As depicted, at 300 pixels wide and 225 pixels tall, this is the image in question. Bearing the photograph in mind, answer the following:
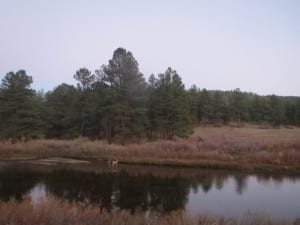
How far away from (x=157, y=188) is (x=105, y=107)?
79.9ft

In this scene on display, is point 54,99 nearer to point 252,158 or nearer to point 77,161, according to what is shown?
point 77,161

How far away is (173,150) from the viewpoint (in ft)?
130

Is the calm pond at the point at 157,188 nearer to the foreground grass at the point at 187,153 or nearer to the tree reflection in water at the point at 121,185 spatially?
the tree reflection in water at the point at 121,185

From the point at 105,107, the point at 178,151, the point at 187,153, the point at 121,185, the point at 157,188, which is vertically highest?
the point at 105,107

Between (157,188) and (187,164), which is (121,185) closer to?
(157,188)

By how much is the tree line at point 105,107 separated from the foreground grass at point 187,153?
688cm

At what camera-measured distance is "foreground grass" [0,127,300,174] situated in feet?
114

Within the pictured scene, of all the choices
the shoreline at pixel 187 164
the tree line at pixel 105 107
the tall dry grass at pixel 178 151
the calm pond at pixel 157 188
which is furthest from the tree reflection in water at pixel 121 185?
the tree line at pixel 105 107

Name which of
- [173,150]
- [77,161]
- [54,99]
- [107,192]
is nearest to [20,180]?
[107,192]

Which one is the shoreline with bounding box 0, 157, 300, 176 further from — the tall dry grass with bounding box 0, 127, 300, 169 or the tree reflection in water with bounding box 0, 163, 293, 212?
the tree reflection in water with bounding box 0, 163, 293, 212

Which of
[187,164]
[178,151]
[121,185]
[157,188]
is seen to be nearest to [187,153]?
[178,151]

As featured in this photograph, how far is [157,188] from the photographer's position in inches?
979

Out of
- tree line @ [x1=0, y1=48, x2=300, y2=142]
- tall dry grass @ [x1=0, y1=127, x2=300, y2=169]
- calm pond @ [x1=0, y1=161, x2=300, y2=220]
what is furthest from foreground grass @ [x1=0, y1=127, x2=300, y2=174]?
tree line @ [x1=0, y1=48, x2=300, y2=142]

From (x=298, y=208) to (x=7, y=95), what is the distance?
1763 inches
